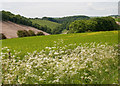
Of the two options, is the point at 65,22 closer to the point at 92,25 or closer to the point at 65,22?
the point at 65,22

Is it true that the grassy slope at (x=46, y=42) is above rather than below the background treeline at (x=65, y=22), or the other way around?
above

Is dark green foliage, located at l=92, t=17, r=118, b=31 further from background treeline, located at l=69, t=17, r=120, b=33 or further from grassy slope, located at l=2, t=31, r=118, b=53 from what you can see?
grassy slope, located at l=2, t=31, r=118, b=53

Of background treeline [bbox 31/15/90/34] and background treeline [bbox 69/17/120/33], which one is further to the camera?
background treeline [bbox 31/15/90/34]

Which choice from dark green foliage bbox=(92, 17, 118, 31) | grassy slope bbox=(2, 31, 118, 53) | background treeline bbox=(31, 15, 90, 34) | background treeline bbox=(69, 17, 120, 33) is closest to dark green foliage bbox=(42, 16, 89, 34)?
background treeline bbox=(31, 15, 90, 34)

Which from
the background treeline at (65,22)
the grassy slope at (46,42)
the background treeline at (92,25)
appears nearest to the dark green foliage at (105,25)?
the background treeline at (92,25)

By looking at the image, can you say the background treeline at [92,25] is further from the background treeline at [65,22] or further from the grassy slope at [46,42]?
the grassy slope at [46,42]

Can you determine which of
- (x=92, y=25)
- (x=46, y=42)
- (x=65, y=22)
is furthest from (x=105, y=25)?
(x=46, y=42)

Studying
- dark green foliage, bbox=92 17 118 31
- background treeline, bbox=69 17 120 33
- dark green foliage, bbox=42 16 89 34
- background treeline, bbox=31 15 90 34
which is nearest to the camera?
background treeline, bbox=69 17 120 33

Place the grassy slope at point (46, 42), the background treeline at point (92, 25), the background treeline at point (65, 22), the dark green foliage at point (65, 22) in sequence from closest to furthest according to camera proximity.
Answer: the grassy slope at point (46, 42) < the background treeline at point (92, 25) < the dark green foliage at point (65, 22) < the background treeline at point (65, 22)

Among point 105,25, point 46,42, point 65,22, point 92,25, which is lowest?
point 65,22

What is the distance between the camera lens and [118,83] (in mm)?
6953

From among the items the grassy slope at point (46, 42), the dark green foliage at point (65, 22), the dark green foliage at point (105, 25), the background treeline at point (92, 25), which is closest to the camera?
the grassy slope at point (46, 42)

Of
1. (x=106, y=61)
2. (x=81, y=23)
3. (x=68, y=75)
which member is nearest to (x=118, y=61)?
(x=106, y=61)

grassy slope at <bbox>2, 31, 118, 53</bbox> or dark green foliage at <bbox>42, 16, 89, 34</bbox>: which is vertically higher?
grassy slope at <bbox>2, 31, 118, 53</bbox>
